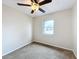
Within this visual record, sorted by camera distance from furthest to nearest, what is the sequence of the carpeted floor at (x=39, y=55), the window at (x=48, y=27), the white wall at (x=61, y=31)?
the window at (x=48, y=27)
the white wall at (x=61, y=31)
the carpeted floor at (x=39, y=55)

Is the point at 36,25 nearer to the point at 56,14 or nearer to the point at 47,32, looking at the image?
the point at 47,32

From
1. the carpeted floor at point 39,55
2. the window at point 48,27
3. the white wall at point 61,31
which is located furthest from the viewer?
the window at point 48,27

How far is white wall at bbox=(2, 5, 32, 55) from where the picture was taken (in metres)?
3.39

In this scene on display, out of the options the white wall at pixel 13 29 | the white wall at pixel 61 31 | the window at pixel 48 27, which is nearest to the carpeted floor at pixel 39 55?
the white wall at pixel 13 29

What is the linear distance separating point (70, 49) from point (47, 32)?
1.94 metres

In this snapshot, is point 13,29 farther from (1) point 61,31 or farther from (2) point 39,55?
(1) point 61,31

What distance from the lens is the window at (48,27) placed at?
4840 millimetres

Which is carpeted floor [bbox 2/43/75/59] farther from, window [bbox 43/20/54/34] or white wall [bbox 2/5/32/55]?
window [bbox 43/20/54/34]

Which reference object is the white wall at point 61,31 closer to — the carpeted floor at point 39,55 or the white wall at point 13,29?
the carpeted floor at point 39,55

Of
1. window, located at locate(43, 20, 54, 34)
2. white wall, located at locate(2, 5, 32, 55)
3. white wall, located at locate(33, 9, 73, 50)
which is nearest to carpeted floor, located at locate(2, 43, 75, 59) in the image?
white wall, located at locate(2, 5, 32, 55)

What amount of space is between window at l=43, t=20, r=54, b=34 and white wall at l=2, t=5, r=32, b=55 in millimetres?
1430

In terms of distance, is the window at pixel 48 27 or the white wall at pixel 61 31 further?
the window at pixel 48 27

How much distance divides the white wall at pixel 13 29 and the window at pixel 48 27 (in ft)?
4.69

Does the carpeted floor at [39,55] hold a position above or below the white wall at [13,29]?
below
